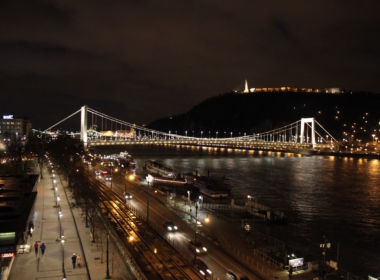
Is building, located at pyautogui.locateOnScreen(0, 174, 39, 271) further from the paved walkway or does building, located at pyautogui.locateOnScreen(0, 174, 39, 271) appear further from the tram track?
the tram track

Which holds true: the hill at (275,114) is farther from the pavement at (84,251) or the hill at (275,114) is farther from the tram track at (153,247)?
the tram track at (153,247)

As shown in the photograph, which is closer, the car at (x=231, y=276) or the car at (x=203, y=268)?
the car at (x=231, y=276)

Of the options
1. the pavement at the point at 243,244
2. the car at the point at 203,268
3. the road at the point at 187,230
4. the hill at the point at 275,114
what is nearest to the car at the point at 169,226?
the road at the point at 187,230

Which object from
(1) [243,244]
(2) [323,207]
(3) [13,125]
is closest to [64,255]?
(1) [243,244]

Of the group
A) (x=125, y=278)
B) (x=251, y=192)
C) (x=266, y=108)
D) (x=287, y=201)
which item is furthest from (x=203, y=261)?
(x=266, y=108)

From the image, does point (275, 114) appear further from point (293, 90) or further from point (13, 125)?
point (13, 125)

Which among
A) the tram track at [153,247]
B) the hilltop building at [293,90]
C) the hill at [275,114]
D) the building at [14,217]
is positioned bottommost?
the tram track at [153,247]

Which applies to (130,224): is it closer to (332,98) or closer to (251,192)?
(251,192)
